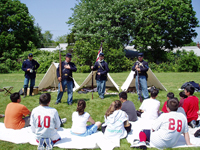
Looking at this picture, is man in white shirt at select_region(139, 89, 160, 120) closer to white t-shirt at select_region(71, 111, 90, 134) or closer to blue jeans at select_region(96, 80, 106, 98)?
white t-shirt at select_region(71, 111, 90, 134)

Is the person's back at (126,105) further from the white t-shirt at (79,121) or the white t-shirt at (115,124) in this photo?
the white t-shirt at (79,121)

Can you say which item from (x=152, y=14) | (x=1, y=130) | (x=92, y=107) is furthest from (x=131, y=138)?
(x=152, y=14)

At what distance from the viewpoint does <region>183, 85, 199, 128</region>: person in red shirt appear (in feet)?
14.0

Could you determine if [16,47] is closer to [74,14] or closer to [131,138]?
[74,14]

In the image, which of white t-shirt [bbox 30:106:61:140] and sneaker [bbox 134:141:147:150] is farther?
sneaker [bbox 134:141:147:150]

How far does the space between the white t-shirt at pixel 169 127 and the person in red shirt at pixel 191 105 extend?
1247 millimetres

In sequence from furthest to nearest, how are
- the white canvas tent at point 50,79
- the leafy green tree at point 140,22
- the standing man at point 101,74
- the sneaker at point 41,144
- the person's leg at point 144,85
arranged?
the leafy green tree at point 140,22, the white canvas tent at point 50,79, the standing man at point 101,74, the person's leg at point 144,85, the sneaker at point 41,144

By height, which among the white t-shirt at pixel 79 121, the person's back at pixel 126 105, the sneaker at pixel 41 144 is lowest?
the sneaker at pixel 41 144

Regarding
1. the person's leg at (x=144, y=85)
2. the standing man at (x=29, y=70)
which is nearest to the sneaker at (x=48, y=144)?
the person's leg at (x=144, y=85)

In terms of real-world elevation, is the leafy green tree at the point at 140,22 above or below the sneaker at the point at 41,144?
above

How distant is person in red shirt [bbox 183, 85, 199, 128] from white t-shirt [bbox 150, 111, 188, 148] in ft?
4.09

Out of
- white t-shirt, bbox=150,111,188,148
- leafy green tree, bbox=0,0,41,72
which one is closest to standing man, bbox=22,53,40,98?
white t-shirt, bbox=150,111,188,148

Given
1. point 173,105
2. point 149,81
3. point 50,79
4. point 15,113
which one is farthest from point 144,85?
point 50,79

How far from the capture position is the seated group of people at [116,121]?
319cm
